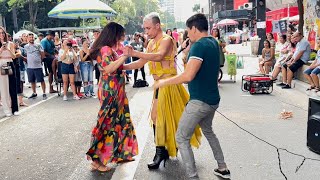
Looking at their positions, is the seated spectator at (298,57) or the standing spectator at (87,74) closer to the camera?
the standing spectator at (87,74)

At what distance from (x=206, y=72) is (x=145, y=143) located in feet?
8.14

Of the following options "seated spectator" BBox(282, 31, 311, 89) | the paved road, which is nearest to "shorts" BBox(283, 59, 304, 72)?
"seated spectator" BBox(282, 31, 311, 89)

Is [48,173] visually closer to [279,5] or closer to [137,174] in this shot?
[137,174]

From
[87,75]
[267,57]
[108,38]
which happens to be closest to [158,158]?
[108,38]

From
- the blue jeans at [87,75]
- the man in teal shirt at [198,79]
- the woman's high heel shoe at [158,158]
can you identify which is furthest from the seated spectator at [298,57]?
the man in teal shirt at [198,79]

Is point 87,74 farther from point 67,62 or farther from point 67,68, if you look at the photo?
point 67,62

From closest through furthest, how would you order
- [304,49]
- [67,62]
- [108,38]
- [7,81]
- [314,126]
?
[108,38] → [314,126] → [7,81] → [67,62] → [304,49]

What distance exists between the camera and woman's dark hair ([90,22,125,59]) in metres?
4.55

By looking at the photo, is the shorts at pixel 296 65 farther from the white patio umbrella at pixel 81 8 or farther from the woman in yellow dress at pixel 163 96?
the woman in yellow dress at pixel 163 96

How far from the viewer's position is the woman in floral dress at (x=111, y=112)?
14.9 ft

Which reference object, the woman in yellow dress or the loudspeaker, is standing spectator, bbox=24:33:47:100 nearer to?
the woman in yellow dress

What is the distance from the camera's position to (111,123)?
15.6 ft

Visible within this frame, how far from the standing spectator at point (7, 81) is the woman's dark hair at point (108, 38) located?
460 cm

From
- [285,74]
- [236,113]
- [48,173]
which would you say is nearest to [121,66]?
[48,173]
